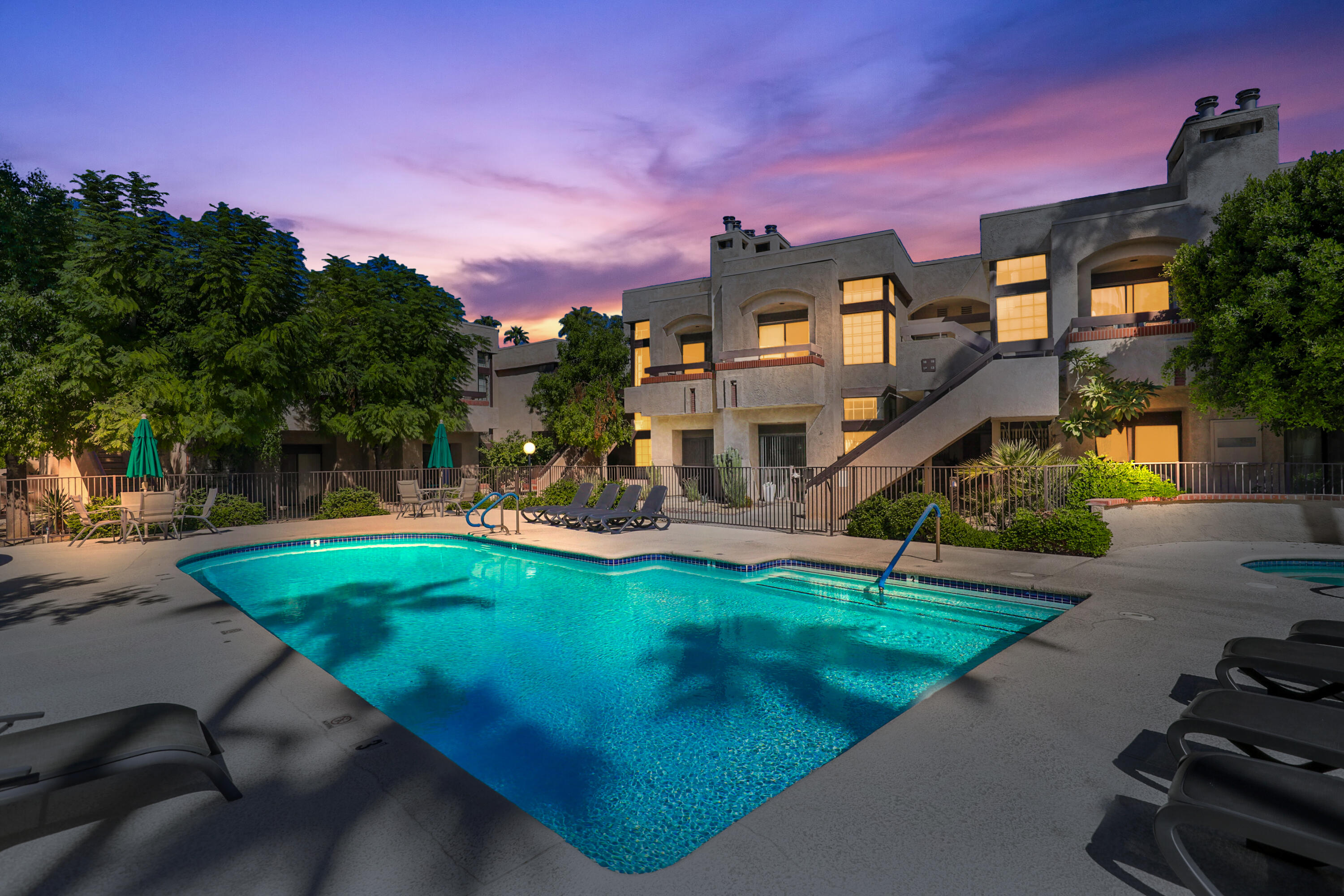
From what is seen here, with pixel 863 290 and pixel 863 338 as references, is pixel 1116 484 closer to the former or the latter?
pixel 863 338

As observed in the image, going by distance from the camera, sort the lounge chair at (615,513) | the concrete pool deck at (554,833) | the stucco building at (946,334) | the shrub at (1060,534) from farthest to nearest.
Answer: the stucco building at (946,334), the lounge chair at (615,513), the shrub at (1060,534), the concrete pool deck at (554,833)

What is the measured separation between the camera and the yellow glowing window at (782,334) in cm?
2342

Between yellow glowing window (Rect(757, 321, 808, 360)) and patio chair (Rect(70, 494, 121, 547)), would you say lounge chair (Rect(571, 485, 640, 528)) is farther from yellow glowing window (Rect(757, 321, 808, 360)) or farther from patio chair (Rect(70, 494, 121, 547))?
patio chair (Rect(70, 494, 121, 547))

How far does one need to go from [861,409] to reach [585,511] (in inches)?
447

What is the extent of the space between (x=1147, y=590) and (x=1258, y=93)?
61.5ft

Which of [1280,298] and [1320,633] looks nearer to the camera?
[1320,633]

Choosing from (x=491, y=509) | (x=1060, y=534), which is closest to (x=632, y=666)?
(x=1060, y=534)

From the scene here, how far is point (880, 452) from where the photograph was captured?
15.0 meters

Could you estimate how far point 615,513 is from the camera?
14.8 meters

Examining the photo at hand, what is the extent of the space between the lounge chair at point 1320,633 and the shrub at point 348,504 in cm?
1982

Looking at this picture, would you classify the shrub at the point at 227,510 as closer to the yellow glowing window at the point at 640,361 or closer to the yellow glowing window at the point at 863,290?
the yellow glowing window at the point at 640,361

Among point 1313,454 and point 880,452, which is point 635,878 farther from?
point 1313,454

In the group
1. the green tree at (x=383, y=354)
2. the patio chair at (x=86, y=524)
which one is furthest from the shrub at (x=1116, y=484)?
the patio chair at (x=86, y=524)

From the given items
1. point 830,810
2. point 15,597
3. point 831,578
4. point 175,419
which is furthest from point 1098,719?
point 175,419
